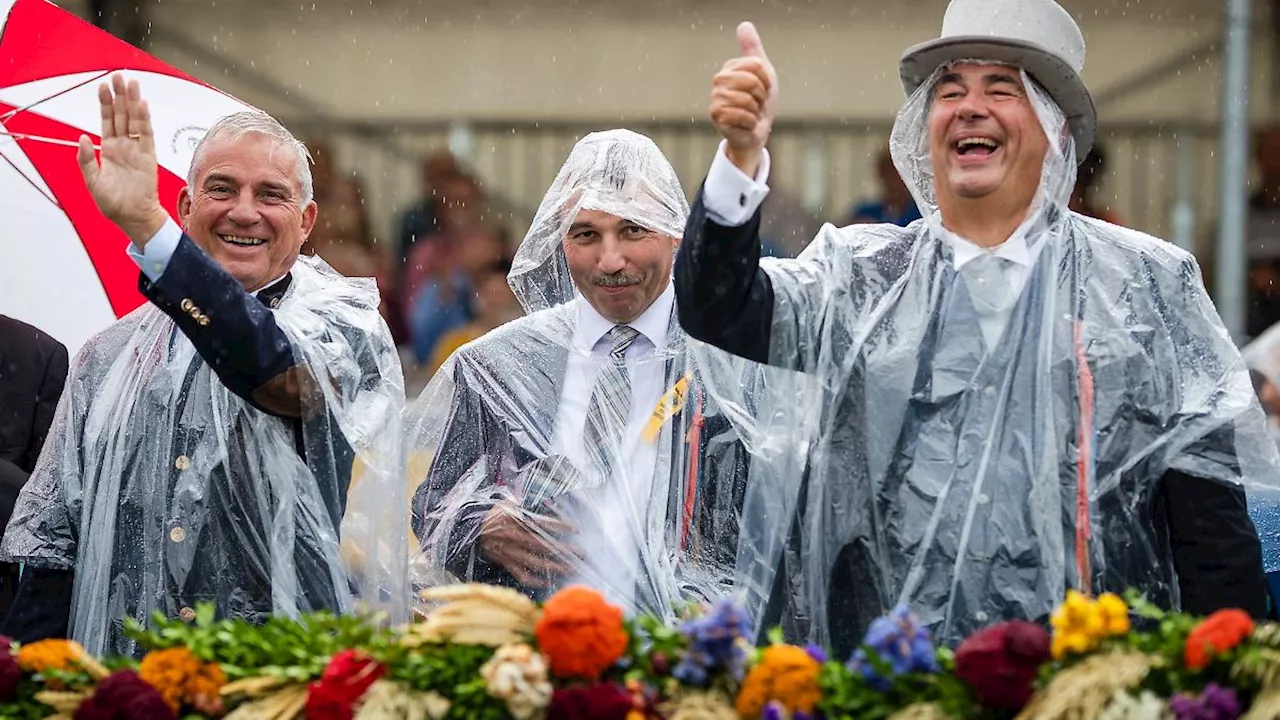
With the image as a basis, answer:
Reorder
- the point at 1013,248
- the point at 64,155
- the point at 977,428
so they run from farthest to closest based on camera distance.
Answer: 1. the point at 64,155
2. the point at 1013,248
3. the point at 977,428

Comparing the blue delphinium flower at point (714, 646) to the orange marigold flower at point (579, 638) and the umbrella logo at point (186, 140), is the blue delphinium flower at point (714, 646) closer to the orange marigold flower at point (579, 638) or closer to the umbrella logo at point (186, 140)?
the orange marigold flower at point (579, 638)

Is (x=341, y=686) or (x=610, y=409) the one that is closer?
(x=341, y=686)

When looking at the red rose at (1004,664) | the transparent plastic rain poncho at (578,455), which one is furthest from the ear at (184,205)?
the red rose at (1004,664)

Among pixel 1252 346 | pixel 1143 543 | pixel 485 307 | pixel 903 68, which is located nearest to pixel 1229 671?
pixel 1143 543

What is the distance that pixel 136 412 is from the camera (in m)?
3.98

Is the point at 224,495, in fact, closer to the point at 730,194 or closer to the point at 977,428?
the point at 730,194

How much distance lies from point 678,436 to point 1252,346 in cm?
401

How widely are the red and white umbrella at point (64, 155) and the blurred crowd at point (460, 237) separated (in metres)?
3.39

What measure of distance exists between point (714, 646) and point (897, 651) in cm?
25

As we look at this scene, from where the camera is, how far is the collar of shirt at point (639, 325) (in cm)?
440

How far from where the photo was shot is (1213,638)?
2756 mm

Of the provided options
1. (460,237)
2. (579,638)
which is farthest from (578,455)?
(460,237)

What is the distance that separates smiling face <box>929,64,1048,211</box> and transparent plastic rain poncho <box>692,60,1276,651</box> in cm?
3

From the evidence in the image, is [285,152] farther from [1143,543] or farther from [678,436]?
[1143,543]
